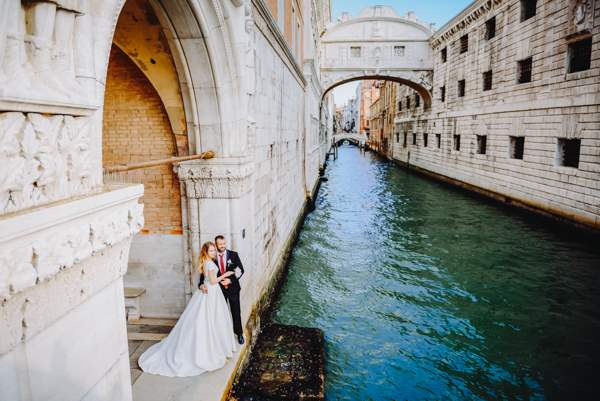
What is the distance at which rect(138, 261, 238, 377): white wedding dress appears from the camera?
13.7 ft

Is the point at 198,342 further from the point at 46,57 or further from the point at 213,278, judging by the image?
the point at 46,57

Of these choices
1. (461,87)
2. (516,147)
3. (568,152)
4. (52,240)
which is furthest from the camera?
(461,87)

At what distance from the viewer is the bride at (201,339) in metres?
4.19

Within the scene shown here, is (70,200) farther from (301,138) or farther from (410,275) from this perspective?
(301,138)

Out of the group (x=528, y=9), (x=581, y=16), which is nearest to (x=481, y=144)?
(x=528, y=9)

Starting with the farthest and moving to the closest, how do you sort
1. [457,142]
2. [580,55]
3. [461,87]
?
1. [457,142]
2. [461,87]
3. [580,55]

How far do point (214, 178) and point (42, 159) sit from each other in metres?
3.26

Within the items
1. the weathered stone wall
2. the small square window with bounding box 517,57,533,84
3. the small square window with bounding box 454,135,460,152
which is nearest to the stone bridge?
the weathered stone wall

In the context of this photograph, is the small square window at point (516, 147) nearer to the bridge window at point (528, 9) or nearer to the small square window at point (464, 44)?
the bridge window at point (528, 9)

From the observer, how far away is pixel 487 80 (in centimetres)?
1789

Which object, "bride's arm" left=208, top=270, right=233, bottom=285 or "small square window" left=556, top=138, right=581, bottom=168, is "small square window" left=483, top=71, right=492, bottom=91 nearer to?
"small square window" left=556, top=138, right=581, bottom=168

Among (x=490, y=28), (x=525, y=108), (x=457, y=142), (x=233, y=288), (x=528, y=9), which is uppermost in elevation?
(x=490, y=28)

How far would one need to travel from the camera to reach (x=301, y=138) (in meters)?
15.0

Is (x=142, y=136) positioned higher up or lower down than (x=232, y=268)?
higher up
